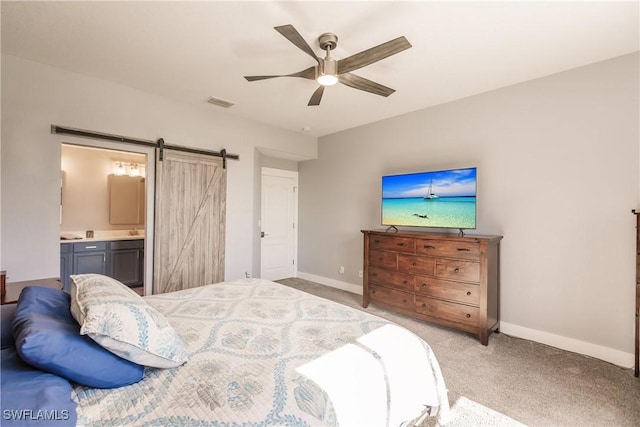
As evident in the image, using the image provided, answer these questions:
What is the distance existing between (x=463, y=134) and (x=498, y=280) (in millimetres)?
1763

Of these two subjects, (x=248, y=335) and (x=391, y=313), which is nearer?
(x=248, y=335)

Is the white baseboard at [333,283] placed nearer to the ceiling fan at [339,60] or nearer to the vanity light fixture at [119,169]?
the ceiling fan at [339,60]

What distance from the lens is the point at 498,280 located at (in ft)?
10.5

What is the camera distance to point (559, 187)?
283 centimetres

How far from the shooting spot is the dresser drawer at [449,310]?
9.63 feet

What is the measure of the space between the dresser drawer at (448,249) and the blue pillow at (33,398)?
122 inches

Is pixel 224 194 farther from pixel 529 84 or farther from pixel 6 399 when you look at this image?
pixel 529 84

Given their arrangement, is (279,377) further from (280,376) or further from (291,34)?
(291,34)

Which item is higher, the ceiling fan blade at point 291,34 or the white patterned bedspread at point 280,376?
the ceiling fan blade at point 291,34

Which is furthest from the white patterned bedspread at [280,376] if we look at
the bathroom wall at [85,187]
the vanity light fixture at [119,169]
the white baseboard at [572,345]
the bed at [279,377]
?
the vanity light fixture at [119,169]

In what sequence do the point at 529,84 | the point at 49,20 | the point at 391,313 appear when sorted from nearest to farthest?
the point at 49,20 < the point at 529,84 < the point at 391,313

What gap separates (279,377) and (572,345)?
308 centimetres

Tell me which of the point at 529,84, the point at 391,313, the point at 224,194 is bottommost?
the point at 391,313

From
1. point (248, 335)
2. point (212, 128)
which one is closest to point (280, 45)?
point (212, 128)
